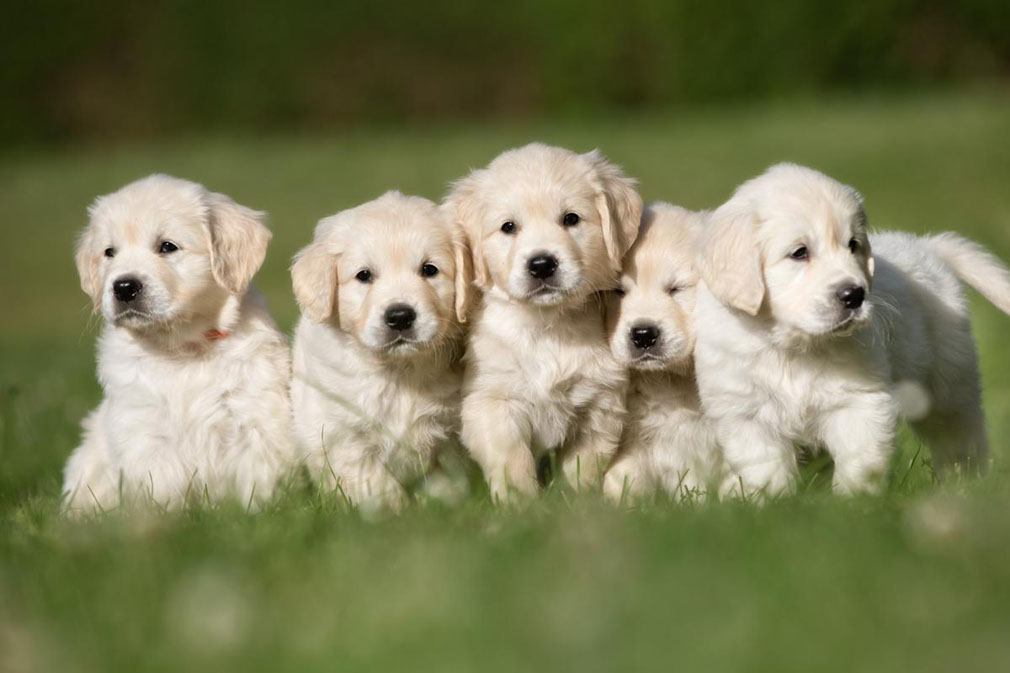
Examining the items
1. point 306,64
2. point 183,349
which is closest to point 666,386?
→ point 183,349

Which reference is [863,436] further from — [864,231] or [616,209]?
[616,209]

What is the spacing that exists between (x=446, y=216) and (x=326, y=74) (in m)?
22.9

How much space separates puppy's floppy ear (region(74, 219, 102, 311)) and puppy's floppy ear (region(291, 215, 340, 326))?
2.72 feet

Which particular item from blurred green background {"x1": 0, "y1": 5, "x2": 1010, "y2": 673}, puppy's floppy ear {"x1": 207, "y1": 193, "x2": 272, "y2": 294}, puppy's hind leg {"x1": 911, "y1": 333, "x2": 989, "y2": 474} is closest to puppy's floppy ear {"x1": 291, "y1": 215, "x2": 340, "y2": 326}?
puppy's floppy ear {"x1": 207, "y1": 193, "x2": 272, "y2": 294}

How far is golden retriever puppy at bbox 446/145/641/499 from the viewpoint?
4.27m

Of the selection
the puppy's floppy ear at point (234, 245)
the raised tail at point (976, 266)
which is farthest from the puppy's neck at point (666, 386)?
the puppy's floppy ear at point (234, 245)

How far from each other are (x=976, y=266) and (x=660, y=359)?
133 cm

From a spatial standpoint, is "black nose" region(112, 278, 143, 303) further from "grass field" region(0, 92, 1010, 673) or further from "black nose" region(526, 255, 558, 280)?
"black nose" region(526, 255, 558, 280)

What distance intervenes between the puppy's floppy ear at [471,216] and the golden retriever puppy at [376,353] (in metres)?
0.04

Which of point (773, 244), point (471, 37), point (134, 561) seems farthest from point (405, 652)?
point (471, 37)

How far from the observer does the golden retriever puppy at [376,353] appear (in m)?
4.36

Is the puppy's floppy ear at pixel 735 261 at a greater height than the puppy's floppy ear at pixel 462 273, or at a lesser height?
greater

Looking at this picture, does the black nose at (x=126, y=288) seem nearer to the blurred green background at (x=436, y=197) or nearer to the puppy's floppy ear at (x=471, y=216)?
the blurred green background at (x=436, y=197)

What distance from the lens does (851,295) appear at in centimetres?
374
